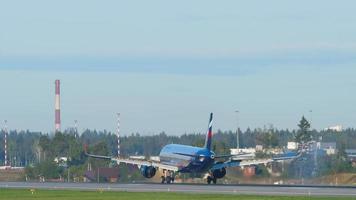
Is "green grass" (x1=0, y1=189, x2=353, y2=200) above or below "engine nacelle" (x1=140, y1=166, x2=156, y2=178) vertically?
below

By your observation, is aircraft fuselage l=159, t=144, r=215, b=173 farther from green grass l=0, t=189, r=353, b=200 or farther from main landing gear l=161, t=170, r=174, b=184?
green grass l=0, t=189, r=353, b=200

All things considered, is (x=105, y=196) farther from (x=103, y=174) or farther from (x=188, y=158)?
(x=103, y=174)

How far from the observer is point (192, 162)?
401ft

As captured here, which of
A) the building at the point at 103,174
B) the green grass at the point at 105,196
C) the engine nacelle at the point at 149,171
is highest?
the building at the point at 103,174

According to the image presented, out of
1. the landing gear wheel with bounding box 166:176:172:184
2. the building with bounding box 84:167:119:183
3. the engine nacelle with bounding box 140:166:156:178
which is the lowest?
the landing gear wheel with bounding box 166:176:172:184

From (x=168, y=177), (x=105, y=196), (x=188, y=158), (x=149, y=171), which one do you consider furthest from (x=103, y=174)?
(x=105, y=196)

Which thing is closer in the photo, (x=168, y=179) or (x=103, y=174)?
(x=168, y=179)

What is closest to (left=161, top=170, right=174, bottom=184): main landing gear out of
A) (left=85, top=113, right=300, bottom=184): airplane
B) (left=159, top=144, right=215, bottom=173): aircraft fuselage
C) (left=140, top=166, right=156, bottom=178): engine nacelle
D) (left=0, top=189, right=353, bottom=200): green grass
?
(left=85, top=113, right=300, bottom=184): airplane

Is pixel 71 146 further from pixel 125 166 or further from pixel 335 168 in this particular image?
pixel 335 168

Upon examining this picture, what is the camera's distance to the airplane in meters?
122

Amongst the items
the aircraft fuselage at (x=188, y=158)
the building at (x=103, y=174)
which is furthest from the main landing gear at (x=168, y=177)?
the building at (x=103, y=174)

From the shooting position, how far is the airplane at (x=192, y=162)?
122 m

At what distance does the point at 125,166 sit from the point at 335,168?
93.9ft

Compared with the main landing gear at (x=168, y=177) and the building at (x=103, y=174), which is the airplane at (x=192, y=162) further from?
the building at (x=103, y=174)
